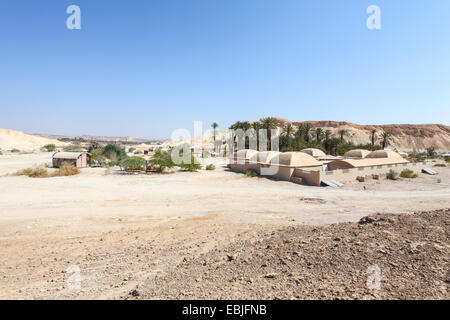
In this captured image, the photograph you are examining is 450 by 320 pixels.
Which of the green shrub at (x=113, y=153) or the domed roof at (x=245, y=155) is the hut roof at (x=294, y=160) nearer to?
the domed roof at (x=245, y=155)

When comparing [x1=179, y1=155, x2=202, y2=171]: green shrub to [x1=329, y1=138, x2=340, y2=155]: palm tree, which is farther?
[x1=329, y1=138, x2=340, y2=155]: palm tree

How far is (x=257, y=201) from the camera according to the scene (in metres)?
14.9

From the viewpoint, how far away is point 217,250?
6742 mm

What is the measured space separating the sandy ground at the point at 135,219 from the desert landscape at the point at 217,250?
0.15 feet

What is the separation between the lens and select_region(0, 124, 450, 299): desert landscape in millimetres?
4316

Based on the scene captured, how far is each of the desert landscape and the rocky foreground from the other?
0.02 metres

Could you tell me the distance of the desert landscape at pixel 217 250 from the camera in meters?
4.32

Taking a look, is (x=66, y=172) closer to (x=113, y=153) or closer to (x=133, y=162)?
(x=133, y=162)

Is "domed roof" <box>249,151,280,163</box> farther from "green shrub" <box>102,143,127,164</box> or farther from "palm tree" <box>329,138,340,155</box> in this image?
"palm tree" <box>329,138,340,155</box>

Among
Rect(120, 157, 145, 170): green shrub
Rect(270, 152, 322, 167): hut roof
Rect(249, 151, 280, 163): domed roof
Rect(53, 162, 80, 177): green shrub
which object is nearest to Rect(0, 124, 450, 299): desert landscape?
Rect(270, 152, 322, 167): hut roof

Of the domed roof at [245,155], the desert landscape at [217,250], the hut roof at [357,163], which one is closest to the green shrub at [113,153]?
the domed roof at [245,155]

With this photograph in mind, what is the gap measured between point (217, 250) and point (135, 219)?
5708 mm

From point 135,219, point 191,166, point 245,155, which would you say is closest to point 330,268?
point 135,219
